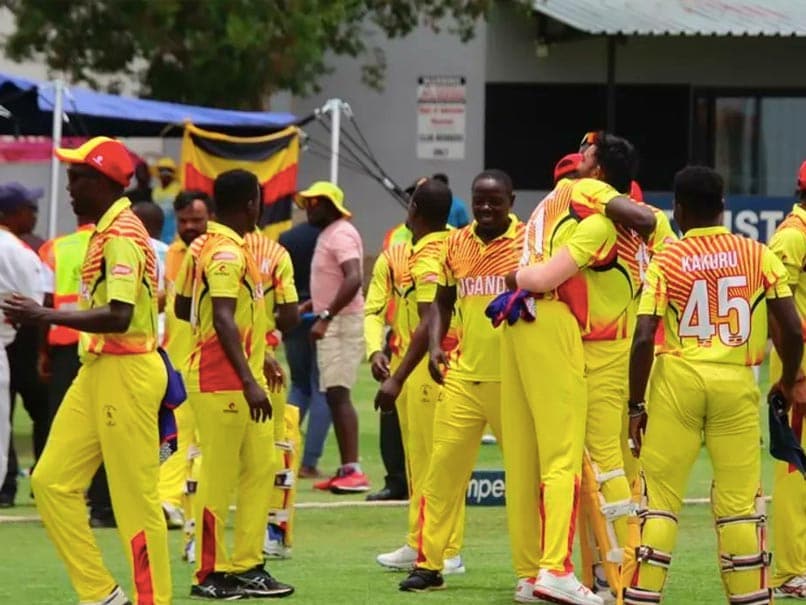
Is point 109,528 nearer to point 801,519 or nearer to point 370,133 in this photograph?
point 801,519

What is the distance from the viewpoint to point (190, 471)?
11750 millimetres

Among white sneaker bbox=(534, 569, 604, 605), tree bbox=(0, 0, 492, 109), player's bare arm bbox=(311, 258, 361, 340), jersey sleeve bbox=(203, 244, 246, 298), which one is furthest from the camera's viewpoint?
tree bbox=(0, 0, 492, 109)

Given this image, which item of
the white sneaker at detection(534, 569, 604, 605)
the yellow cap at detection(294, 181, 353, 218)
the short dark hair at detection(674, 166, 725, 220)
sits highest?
the yellow cap at detection(294, 181, 353, 218)

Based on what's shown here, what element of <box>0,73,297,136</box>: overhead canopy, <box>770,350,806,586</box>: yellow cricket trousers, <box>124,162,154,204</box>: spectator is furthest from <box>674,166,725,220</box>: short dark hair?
<box>0,73,297,136</box>: overhead canopy

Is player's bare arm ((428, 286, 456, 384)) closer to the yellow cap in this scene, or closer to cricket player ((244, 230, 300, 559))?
cricket player ((244, 230, 300, 559))

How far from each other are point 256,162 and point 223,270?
11348mm

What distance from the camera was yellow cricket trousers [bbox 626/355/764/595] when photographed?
862 cm

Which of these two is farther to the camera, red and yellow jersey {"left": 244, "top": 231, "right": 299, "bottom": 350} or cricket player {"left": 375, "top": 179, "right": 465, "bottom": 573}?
red and yellow jersey {"left": 244, "top": 231, "right": 299, "bottom": 350}

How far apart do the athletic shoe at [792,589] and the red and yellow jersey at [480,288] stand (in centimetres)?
172

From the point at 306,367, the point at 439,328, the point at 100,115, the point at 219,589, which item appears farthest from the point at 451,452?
the point at 100,115

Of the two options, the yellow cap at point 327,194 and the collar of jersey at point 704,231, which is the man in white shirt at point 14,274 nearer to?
the yellow cap at point 327,194

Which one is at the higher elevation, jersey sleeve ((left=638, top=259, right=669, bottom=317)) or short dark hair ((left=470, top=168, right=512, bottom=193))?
short dark hair ((left=470, top=168, right=512, bottom=193))

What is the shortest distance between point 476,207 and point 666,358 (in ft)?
5.01

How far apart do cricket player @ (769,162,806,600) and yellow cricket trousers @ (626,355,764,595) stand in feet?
3.96
